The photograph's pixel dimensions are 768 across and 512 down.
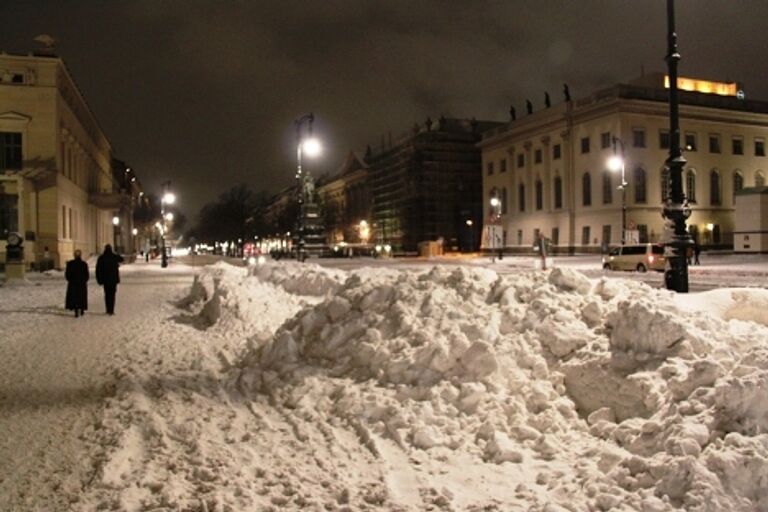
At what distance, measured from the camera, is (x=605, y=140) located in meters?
71.4

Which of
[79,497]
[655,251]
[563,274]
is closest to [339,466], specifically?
[79,497]

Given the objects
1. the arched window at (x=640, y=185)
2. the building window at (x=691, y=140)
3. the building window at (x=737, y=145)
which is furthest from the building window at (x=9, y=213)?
the building window at (x=737, y=145)

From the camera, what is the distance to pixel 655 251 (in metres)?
39.0

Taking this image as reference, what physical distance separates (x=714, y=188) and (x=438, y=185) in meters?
35.2

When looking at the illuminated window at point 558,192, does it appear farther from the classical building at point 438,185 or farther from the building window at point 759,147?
the building window at point 759,147

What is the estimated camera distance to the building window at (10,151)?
44.1 metres

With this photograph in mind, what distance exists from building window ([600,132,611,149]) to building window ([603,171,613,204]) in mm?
2743

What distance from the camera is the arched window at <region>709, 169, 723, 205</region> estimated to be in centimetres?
7388

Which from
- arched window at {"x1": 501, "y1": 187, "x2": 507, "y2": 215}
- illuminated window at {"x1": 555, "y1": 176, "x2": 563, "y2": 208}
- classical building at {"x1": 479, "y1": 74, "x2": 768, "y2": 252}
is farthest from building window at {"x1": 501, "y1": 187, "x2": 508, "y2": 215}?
illuminated window at {"x1": 555, "y1": 176, "x2": 563, "y2": 208}

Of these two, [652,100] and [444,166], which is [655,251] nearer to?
[652,100]

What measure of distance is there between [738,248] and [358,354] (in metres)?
50.8

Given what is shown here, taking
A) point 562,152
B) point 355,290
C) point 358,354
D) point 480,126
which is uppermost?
point 480,126

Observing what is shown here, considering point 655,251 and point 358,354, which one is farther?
point 655,251

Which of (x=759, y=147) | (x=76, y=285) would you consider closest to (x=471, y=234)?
(x=759, y=147)
